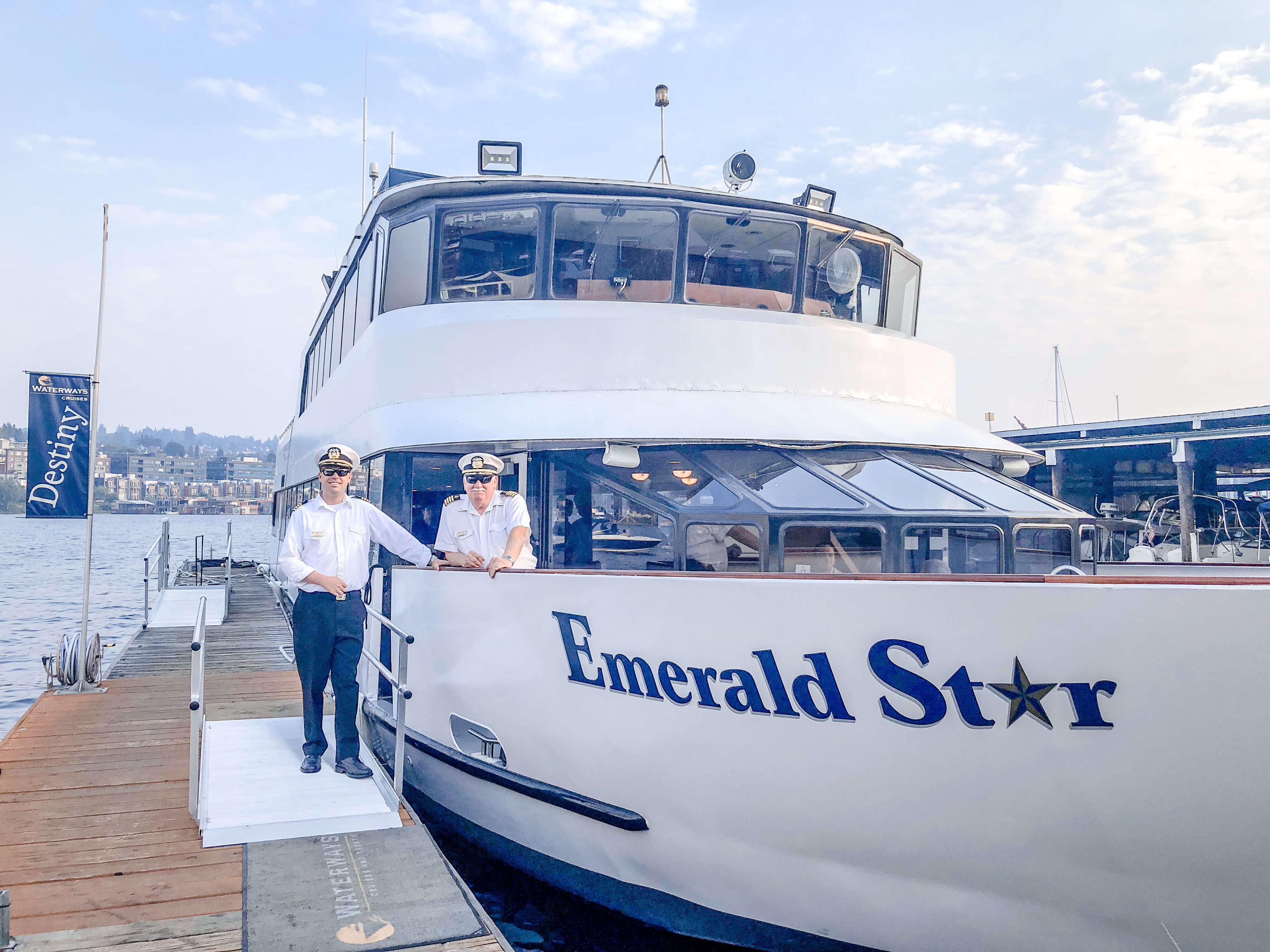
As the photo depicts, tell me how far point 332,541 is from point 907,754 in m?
3.13

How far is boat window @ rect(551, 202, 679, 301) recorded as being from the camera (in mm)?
6121

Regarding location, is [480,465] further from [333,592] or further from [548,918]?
[548,918]

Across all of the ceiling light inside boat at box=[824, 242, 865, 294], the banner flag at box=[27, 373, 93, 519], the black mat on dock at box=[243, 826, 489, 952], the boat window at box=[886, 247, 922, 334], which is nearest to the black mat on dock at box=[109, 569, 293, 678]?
the banner flag at box=[27, 373, 93, 519]

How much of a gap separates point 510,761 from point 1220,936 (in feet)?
10.8

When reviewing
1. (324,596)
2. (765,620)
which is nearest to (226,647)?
(324,596)

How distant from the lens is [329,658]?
4738 mm

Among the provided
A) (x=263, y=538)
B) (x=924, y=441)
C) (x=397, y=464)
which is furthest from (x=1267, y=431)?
(x=263, y=538)

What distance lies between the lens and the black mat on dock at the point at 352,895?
10.8 ft

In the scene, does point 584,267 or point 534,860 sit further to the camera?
point 584,267

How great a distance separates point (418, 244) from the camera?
636 cm

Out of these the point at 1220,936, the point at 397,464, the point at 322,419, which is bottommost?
the point at 1220,936

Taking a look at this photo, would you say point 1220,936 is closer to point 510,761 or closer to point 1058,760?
point 1058,760

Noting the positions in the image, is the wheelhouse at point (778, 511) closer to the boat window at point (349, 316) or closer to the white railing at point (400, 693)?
the white railing at point (400, 693)

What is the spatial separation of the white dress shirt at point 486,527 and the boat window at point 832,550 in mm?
1569
